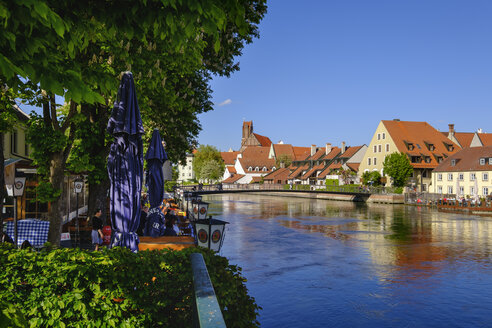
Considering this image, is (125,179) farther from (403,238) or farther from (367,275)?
(403,238)

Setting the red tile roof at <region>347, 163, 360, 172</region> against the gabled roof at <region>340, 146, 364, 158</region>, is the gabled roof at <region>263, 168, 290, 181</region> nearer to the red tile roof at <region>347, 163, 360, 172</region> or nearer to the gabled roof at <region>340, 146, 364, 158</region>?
the gabled roof at <region>340, 146, 364, 158</region>

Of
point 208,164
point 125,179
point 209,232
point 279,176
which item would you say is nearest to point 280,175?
point 279,176

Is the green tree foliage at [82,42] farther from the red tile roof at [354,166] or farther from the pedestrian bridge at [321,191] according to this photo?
the red tile roof at [354,166]

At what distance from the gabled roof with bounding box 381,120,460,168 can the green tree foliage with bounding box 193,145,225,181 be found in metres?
70.2

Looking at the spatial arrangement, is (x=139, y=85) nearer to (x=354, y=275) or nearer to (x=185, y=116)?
(x=185, y=116)

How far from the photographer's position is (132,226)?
10164 millimetres

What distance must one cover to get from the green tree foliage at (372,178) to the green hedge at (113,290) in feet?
250

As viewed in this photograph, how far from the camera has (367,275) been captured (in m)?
19.6

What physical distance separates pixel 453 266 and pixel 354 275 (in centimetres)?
551

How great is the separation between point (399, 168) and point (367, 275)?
58.7 m

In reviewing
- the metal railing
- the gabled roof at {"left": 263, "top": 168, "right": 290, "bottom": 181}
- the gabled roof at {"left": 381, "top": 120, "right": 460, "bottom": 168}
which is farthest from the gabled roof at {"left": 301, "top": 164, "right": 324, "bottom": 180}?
the metal railing

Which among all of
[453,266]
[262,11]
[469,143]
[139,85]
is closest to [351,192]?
[469,143]

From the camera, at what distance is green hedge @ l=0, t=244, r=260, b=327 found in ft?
18.6

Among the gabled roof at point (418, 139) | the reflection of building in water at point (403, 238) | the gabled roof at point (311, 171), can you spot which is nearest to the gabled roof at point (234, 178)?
the gabled roof at point (311, 171)
